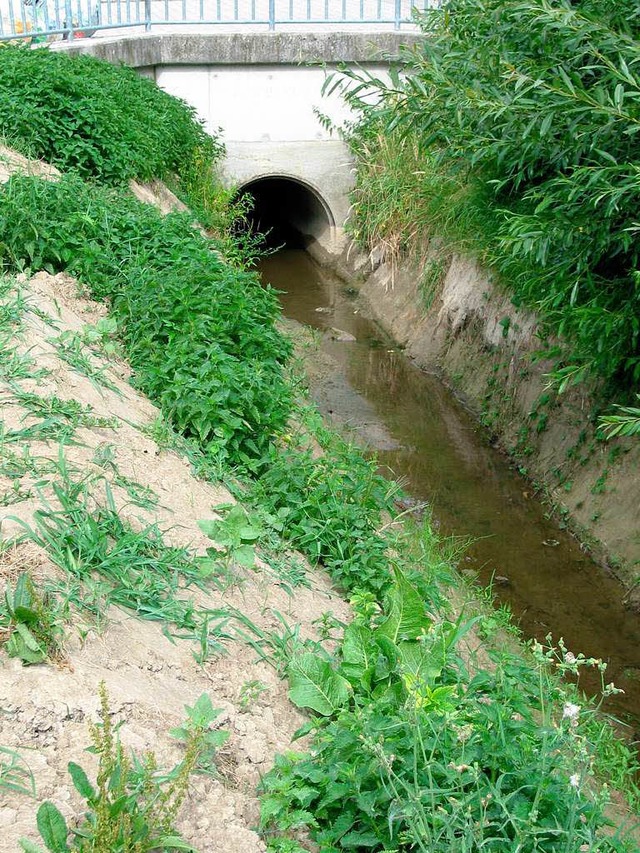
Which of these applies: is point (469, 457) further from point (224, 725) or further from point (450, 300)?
point (224, 725)

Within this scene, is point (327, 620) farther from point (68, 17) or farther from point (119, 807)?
point (68, 17)

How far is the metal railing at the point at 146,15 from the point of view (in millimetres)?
11445

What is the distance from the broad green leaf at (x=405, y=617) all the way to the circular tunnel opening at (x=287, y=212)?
37.3 ft

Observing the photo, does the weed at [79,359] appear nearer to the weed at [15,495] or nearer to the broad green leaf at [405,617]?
the weed at [15,495]

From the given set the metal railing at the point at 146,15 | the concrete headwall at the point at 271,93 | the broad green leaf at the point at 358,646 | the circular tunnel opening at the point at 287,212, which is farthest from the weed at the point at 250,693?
the circular tunnel opening at the point at 287,212

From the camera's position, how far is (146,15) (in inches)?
535

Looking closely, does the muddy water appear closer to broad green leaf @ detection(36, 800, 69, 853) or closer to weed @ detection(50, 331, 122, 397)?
weed @ detection(50, 331, 122, 397)

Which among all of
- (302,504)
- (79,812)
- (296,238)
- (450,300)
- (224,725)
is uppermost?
(79,812)

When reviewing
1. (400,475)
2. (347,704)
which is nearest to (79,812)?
(347,704)

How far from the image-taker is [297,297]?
13.1 metres

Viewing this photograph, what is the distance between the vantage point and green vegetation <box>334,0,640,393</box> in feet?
16.3

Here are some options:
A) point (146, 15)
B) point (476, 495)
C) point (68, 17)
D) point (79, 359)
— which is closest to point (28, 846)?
point (79, 359)

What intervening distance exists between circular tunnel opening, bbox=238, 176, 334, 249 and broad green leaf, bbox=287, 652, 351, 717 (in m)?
11.6

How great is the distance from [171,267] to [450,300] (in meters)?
4.26
